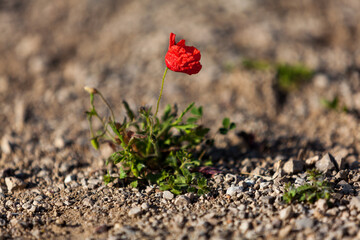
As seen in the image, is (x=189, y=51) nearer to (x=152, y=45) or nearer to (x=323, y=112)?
(x=323, y=112)

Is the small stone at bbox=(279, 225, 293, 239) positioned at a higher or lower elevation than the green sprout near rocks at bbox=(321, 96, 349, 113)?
lower

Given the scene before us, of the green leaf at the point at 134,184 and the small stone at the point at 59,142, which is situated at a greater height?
the small stone at the point at 59,142

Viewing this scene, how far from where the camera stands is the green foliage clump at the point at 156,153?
284 centimetres

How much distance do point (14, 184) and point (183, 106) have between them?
207 centimetres

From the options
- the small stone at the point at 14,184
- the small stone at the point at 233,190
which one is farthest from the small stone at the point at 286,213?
the small stone at the point at 14,184

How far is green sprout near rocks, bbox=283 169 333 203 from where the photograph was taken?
254cm

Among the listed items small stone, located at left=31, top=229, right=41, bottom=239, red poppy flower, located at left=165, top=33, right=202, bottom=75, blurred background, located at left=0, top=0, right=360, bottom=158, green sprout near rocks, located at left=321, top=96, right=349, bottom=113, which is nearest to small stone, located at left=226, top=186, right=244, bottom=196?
red poppy flower, located at left=165, top=33, right=202, bottom=75

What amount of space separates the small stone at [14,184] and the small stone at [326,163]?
7.85 feet

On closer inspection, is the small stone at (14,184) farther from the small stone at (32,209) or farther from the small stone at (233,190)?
the small stone at (233,190)

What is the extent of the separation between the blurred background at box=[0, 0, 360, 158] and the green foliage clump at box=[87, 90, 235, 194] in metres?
0.97

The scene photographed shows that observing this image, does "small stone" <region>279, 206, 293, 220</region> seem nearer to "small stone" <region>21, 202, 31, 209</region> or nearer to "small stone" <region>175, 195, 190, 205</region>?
"small stone" <region>175, 195, 190, 205</region>

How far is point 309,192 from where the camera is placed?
2580 millimetres

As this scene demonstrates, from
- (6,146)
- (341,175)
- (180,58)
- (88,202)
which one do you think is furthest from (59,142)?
(341,175)

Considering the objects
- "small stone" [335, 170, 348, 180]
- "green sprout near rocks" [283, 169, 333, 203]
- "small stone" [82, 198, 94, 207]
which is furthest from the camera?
"small stone" [335, 170, 348, 180]
